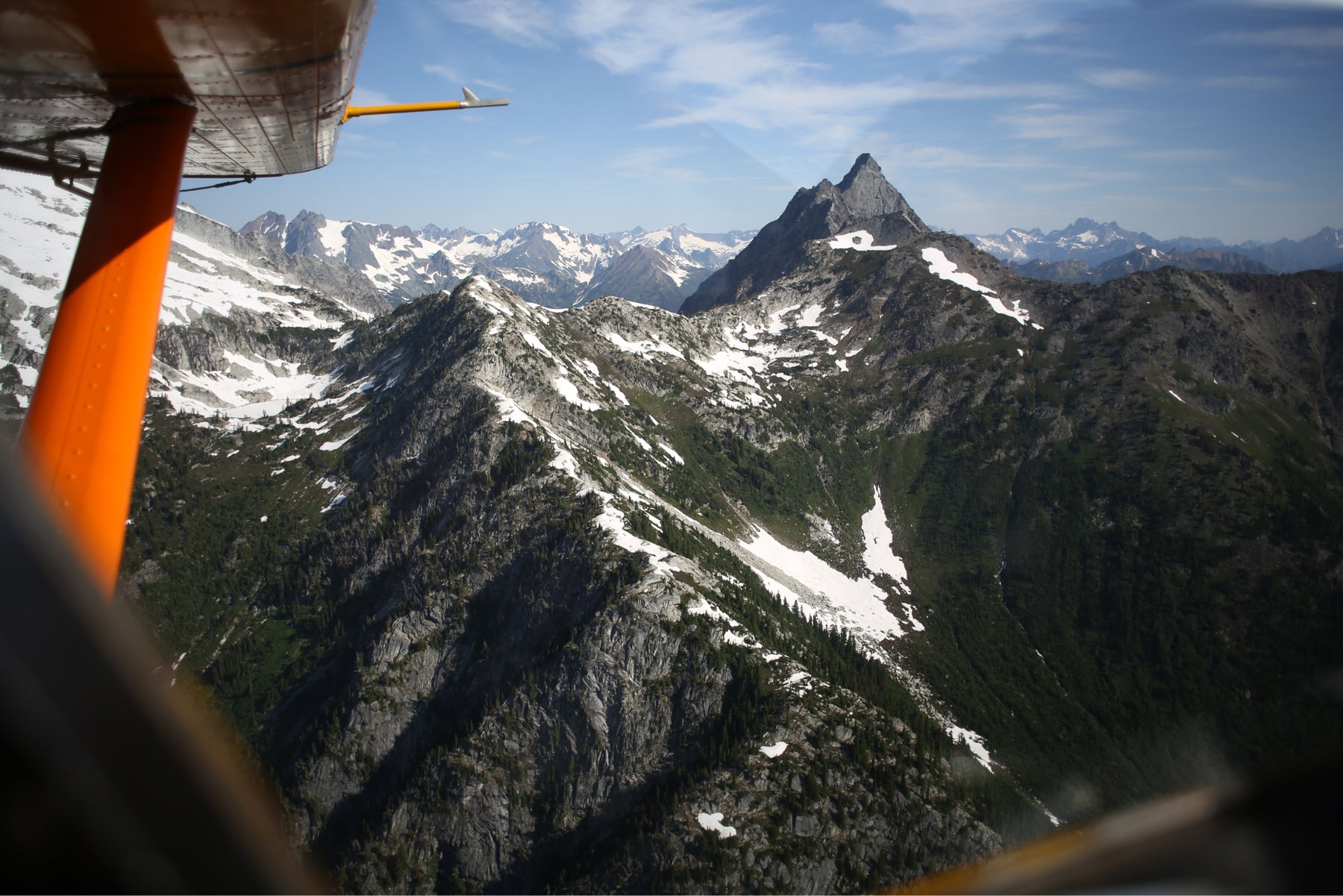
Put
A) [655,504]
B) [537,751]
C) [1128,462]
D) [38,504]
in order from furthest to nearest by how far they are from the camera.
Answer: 1. [1128,462]
2. [655,504]
3. [537,751]
4. [38,504]

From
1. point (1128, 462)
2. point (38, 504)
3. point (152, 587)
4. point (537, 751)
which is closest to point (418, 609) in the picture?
point (537, 751)

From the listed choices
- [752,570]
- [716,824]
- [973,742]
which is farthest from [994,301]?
[716,824]

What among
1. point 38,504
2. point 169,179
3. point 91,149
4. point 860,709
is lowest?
point 860,709

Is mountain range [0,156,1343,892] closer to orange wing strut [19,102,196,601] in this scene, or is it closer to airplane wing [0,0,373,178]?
orange wing strut [19,102,196,601]

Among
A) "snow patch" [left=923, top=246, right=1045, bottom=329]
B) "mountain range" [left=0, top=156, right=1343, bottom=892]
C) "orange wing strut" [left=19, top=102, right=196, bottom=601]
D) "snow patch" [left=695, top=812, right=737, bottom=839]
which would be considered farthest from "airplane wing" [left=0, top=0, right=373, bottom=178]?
"snow patch" [left=923, top=246, right=1045, bottom=329]

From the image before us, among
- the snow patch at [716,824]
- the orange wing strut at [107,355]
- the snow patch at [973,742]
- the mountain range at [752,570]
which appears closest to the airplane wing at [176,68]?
the orange wing strut at [107,355]

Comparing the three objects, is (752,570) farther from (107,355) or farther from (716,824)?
(107,355)

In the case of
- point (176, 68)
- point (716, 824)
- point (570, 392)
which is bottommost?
point (716, 824)

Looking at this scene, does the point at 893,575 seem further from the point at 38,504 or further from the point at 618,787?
the point at 38,504
